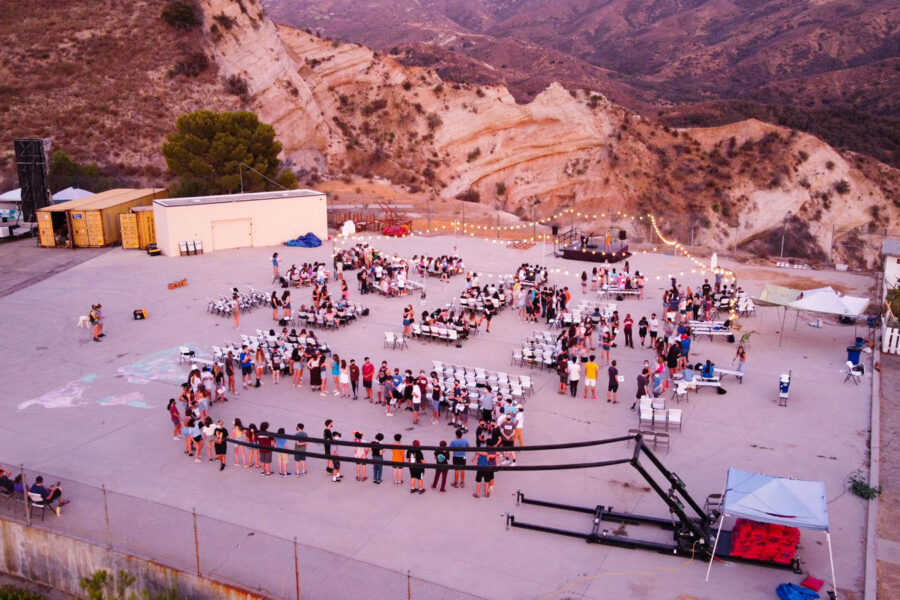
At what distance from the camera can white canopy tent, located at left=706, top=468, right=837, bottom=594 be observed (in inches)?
463

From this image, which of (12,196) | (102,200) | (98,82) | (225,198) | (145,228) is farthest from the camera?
(98,82)

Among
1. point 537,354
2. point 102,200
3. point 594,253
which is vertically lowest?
point 537,354

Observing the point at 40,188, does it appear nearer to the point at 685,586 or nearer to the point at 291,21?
the point at 685,586

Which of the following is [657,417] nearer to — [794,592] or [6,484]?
[794,592]

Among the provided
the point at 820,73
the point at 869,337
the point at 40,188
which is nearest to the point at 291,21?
the point at 820,73

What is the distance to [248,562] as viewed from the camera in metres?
12.0

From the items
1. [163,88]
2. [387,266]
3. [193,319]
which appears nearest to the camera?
[193,319]

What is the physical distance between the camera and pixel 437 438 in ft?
56.1

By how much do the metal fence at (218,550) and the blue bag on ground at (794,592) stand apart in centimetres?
477

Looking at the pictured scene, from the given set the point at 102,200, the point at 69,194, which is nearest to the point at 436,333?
the point at 102,200

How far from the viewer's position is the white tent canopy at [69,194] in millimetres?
42000

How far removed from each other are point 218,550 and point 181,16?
181 ft

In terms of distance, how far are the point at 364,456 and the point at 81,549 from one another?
5217 millimetres

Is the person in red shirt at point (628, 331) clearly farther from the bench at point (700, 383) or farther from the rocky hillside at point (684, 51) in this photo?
the rocky hillside at point (684, 51)
